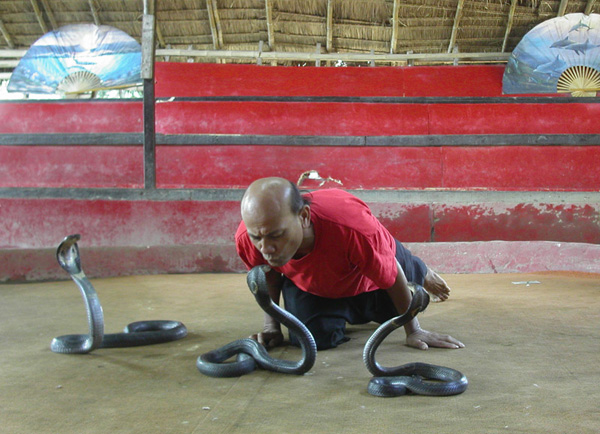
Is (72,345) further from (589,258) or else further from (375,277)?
(589,258)

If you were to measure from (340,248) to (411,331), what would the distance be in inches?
27.6

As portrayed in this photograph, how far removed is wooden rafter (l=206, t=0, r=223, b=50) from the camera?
7336 millimetres

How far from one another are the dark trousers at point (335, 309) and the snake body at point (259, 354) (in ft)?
1.24

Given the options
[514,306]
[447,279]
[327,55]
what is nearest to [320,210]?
[514,306]

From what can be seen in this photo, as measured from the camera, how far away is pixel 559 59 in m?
6.26

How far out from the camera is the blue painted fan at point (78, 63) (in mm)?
6527

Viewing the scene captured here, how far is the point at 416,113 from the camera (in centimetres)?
614

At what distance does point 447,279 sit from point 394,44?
3.54 metres

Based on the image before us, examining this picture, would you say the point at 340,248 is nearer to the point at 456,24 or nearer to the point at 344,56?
the point at 344,56

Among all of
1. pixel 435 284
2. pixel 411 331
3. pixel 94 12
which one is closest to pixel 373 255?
pixel 411 331

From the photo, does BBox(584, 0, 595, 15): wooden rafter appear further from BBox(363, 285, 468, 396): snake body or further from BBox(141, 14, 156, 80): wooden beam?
BBox(363, 285, 468, 396): snake body

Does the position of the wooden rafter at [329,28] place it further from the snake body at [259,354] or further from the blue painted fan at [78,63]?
the snake body at [259,354]

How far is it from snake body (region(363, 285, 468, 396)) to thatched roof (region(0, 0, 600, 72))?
18.6 feet

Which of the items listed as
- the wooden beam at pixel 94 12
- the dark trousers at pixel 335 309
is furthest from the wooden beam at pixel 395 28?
the dark trousers at pixel 335 309
